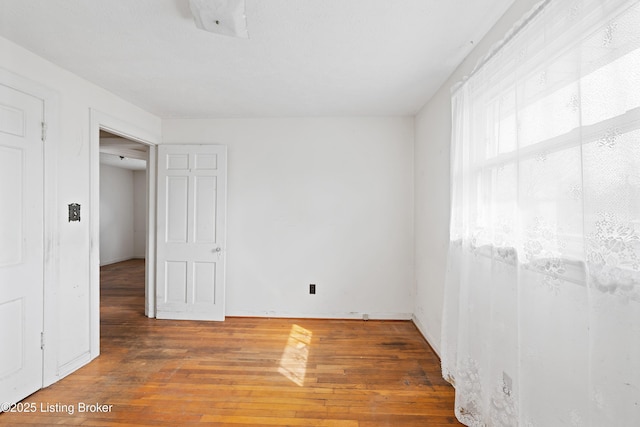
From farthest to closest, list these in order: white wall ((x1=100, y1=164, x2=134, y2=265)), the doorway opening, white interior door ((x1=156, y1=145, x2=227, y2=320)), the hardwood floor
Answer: white wall ((x1=100, y1=164, x2=134, y2=265)) → the doorway opening → white interior door ((x1=156, y1=145, x2=227, y2=320)) → the hardwood floor

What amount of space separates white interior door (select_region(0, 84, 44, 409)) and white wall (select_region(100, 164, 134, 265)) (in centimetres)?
601

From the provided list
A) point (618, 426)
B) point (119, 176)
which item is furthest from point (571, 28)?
point (119, 176)

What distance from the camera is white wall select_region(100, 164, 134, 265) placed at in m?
7.54

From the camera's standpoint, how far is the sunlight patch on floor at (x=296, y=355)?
256 cm

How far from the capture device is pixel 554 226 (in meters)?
1.28

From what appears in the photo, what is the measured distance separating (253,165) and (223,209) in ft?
2.22

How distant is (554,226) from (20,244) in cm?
328

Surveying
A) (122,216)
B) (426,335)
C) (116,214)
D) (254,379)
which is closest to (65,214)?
(254,379)

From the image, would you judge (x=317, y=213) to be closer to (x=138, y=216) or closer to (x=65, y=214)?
(x=65, y=214)

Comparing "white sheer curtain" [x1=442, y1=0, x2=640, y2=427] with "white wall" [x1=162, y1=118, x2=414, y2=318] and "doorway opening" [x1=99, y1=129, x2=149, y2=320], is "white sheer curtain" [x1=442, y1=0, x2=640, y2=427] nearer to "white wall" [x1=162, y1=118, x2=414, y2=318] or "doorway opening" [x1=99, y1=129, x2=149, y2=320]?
"white wall" [x1=162, y1=118, x2=414, y2=318]

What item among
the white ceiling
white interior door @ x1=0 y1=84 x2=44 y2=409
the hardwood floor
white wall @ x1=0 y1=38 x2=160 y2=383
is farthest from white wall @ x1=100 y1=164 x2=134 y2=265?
Result: white interior door @ x1=0 y1=84 x2=44 y2=409

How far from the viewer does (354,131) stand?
152 inches

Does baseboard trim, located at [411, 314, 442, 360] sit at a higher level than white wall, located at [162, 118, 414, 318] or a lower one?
lower

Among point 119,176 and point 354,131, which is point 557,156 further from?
point 119,176
